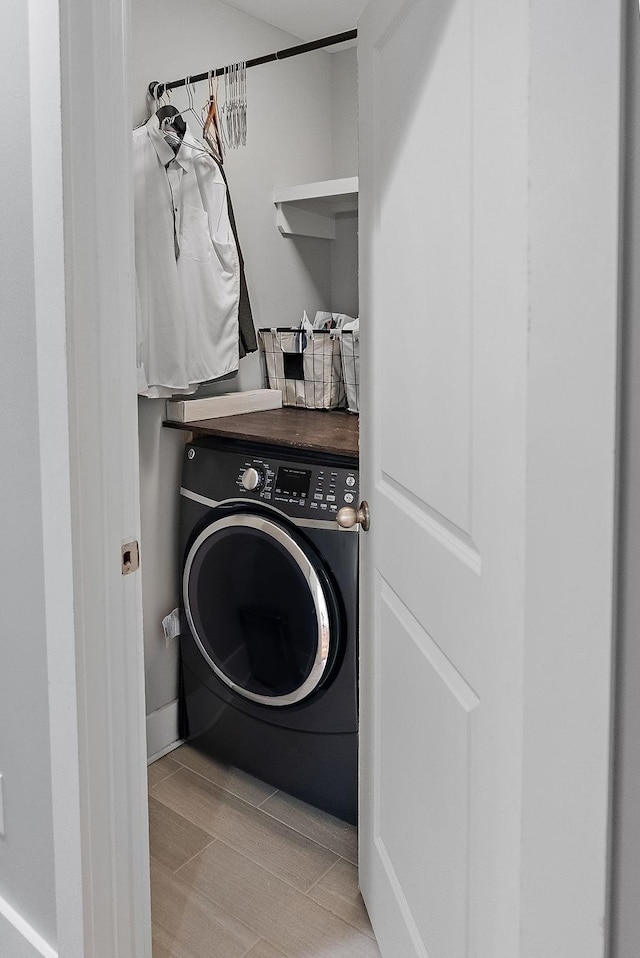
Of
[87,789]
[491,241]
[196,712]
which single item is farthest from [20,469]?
[196,712]

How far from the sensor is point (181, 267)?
7.24 feet

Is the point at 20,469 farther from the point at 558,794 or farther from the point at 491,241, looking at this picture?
the point at 558,794

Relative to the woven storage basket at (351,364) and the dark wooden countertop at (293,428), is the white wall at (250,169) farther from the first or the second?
the woven storage basket at (351,364)

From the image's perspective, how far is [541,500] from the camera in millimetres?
815

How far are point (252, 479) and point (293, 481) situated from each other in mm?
128

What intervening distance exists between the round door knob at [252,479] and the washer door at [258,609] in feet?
0.27

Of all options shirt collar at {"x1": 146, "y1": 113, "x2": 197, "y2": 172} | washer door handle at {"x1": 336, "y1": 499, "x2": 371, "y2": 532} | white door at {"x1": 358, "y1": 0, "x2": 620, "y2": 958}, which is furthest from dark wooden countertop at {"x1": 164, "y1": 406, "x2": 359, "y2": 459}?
shirt collar at {"x1": 146, "y1": 113, "x2": 197, "y2": 172}

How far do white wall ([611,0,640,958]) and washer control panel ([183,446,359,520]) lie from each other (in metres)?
1.18

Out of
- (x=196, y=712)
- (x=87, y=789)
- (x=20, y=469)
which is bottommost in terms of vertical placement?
(x=196, y=712)

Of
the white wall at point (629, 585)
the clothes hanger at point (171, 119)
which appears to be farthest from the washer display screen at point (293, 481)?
the white wall at point (629, 585)

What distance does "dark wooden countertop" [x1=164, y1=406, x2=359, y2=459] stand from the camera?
197 cm

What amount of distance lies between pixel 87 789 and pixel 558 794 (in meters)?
0.83

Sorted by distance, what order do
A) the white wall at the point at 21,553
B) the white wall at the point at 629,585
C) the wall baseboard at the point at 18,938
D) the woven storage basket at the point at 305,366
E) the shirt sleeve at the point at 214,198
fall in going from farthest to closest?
the woven storage basket at the point at 305,366, the shirt sleeve at the point at 214,198, the wall baseboard at the point at 18,938, the white wall at the point at 21,553, the white wall at the point at 629,585

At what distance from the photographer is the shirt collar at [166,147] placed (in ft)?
6.85
